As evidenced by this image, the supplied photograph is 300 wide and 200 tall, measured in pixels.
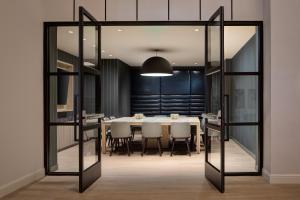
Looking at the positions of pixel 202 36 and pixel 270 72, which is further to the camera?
pixel 202 36

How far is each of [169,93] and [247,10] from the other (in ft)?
29.9

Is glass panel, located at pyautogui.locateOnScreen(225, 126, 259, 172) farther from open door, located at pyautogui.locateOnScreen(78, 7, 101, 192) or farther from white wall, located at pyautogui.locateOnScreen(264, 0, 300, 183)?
open door, located at pyautogui.locateOnScreen(78, 7, 101, 192)

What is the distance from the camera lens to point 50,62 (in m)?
5.70

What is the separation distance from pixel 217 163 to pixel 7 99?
4.21m

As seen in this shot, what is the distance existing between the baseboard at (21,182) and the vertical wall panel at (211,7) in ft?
12.0

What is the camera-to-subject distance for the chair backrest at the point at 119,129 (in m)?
7.89

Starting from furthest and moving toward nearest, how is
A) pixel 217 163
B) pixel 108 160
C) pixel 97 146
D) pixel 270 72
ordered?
pixel 108 160 → pixel 217 163 → pixel 97 146 → pixel 270 72

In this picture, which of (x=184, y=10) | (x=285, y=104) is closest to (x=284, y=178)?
(x=285, y=104)

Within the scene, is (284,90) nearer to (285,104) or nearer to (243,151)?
(285,104)

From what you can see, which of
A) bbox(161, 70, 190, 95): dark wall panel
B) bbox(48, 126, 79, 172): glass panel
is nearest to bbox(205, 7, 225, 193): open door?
bbox(48, 126, 79, 172): glass panel

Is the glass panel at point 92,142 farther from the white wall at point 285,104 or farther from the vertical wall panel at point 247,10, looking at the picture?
the vertical wall panel at point 247,10

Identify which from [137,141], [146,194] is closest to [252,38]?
[137,141]

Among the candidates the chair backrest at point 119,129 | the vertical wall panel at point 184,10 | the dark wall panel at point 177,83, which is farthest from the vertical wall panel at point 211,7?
the dark wall panel at point 177,83

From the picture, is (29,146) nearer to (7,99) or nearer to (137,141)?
(7,99)
